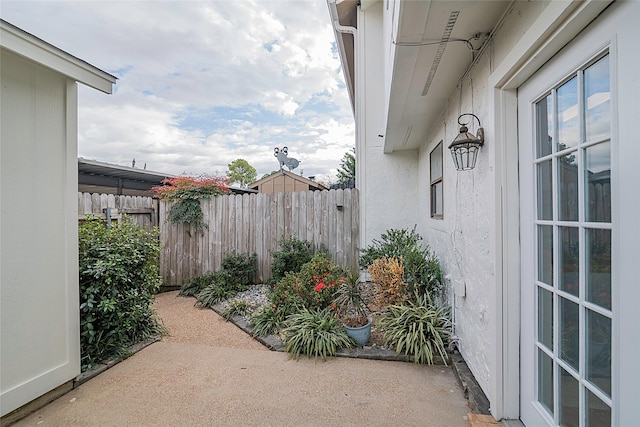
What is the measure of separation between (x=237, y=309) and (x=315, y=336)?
172 centimetres

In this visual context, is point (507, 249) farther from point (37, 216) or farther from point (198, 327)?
point (198, 327)

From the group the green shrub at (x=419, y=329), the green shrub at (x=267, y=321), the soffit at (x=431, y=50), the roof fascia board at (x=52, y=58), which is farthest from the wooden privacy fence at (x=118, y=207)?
the soffit at (x=431, y=50)

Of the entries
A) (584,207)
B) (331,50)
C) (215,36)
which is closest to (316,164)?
(331,50)

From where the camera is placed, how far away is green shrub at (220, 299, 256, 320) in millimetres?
4255

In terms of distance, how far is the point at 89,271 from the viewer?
275cm

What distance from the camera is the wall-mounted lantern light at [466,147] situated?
83.3 inches

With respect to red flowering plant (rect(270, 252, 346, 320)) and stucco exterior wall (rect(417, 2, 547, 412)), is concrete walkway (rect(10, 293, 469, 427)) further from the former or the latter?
red flowering plant (rect(270, 252, 346, 320))

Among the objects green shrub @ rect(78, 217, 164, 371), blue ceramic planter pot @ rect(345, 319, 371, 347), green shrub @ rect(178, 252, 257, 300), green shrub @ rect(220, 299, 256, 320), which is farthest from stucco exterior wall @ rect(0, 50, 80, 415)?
green shrub @ rect(178, 252, 257, 300)

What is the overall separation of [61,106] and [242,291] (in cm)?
380

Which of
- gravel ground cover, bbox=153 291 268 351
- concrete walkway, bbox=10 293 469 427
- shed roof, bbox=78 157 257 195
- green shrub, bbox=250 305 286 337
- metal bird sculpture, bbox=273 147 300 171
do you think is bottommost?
gravel ground cover, bbox=153 291 268 351

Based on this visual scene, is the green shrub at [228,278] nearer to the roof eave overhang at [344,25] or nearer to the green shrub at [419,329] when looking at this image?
the green shrub at [419,329]

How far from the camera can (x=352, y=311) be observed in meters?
3.42

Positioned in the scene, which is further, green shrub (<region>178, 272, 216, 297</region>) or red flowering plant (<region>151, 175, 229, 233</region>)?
red flowering plant (<region>151, 175, 229, 233</region>)

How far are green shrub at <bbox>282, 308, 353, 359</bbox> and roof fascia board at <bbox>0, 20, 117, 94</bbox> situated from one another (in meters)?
2.98
